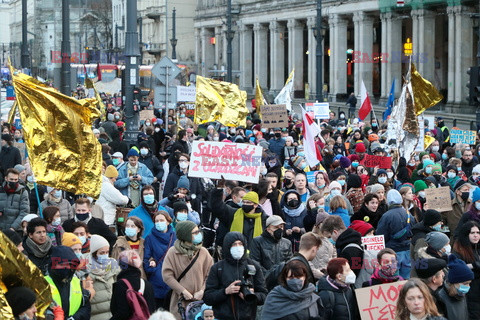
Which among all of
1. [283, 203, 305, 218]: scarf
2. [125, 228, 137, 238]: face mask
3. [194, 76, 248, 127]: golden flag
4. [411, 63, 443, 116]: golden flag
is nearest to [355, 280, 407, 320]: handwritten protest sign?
[125, 228, 137, 238]: face mask

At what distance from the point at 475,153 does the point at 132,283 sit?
1267 cm

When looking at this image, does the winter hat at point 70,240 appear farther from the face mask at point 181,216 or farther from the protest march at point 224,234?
the face mask at point 181,216

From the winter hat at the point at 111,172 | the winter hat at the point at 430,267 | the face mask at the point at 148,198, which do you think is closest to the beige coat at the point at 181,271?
the winter hat at the point at 430,267

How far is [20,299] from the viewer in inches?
275

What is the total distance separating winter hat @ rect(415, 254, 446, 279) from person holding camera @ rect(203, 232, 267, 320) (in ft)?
4.32

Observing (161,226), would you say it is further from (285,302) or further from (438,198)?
(438,198)

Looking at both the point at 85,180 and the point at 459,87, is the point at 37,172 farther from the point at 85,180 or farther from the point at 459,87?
the point at 459,87

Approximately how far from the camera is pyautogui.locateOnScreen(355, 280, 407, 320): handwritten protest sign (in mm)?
8586

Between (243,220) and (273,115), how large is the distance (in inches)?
551

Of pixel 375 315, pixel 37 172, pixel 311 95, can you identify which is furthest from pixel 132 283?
pixel 311 95

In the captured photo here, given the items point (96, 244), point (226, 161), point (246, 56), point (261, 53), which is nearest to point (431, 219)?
point (226, 161)

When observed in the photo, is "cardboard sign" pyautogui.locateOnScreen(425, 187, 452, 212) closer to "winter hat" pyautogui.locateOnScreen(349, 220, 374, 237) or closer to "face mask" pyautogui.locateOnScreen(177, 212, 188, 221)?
"winter hat" pyautogui.locateOnScreen(349, 220, 374, 237)

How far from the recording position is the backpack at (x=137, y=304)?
8.31 m

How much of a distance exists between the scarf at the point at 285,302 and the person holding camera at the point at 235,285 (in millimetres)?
714
